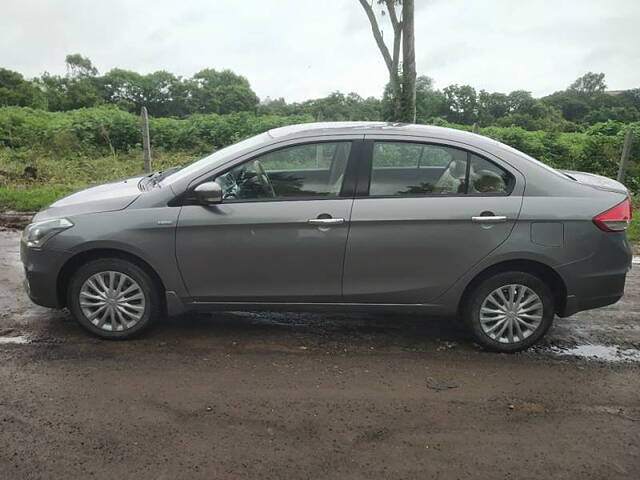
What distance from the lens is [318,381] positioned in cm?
393

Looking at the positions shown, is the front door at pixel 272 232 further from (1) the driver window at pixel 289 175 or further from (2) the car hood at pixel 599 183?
(2) the car hood at pixel 599 183

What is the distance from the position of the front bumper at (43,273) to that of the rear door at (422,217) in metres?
2.20

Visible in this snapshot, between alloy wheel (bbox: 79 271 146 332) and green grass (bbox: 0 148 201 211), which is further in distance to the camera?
green grass (bbox: 0 148 201 211)

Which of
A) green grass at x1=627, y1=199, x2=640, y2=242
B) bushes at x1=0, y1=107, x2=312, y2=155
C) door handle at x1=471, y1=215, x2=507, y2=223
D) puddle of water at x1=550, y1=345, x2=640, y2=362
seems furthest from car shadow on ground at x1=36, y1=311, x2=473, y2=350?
bushes at x1=0, y1=107, x2=312, y2=155

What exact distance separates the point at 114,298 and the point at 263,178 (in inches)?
57.8

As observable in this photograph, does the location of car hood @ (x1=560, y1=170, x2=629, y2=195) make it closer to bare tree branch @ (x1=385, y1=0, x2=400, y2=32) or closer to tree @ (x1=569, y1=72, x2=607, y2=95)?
bare tree branch @ (x1=385, y1=0, x2=400, y2=32)

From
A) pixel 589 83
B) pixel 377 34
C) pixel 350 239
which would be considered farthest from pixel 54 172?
pixel 589 83

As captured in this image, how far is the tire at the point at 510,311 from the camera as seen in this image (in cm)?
438

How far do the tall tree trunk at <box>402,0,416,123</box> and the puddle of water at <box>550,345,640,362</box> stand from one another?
12.1m

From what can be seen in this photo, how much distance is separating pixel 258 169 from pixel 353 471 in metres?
2.33

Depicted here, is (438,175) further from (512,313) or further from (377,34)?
(377,34)

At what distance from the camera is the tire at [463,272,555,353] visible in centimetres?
438

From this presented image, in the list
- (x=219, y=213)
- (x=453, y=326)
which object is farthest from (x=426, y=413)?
(x=219, y=213)

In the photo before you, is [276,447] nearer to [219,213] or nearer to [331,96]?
[219,213]
